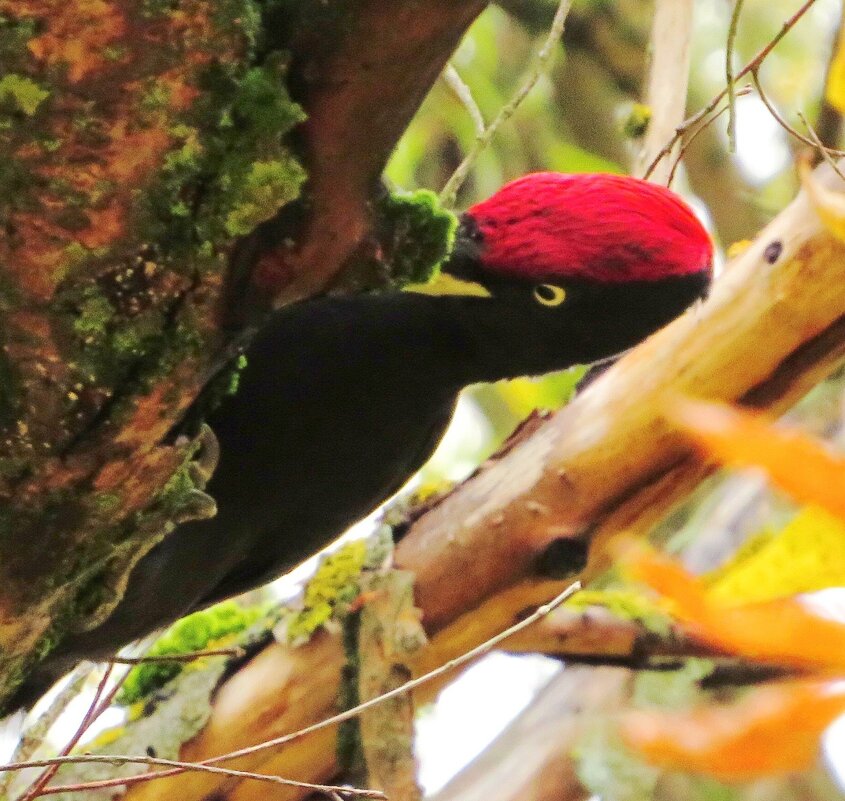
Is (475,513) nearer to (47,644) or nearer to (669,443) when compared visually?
(669,443)

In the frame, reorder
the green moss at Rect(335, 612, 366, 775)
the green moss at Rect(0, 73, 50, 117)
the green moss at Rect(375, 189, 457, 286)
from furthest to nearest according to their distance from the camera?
the green moss at Rect(335, 612, 366, 775) < the green moss at Rect(375, 189, 457, 286) < the green moss at Rect(0, 73, 50, 117)

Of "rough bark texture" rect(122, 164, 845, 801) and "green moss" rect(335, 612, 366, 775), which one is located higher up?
"rough bark texture" rect(122, 164, 845, 801)

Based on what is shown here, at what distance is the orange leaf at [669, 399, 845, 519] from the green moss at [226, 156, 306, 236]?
1.04ft

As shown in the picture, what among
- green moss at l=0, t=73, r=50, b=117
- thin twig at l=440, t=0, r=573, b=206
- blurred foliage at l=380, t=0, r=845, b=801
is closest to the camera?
green moss at l=0, t=73, r=50, b=117

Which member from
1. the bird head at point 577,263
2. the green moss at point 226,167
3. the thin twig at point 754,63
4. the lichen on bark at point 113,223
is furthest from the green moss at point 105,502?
the thin twig at point 754,63

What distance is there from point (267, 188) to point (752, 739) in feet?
1.17

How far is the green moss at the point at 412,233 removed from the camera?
0.54 m

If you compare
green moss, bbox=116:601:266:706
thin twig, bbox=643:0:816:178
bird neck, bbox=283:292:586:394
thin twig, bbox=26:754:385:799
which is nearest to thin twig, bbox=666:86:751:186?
thin twig, bbox=643:0:816:178

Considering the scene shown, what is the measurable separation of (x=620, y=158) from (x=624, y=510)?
1.03m

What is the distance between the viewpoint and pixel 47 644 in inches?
27.3

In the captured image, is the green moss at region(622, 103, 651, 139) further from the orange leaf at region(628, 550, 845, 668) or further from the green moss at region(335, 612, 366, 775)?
the orange leaf at region(628, 550, 845, 668)

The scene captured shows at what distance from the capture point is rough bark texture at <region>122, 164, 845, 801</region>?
40.9 inches

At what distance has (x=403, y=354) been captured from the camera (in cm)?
103

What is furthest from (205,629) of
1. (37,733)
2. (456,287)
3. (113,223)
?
(113,223)
